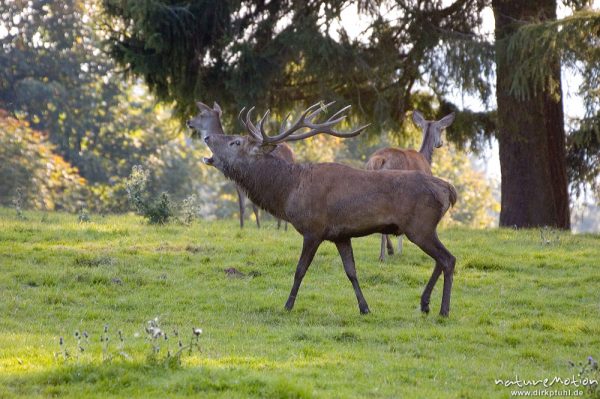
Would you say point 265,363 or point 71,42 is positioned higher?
point 71,42

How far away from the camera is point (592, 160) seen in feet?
69.7

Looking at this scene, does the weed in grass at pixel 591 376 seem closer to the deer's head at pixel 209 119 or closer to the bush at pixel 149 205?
the bush at pixel 149 205

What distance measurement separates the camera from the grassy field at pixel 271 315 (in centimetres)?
796

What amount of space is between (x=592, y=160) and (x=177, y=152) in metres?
24.6

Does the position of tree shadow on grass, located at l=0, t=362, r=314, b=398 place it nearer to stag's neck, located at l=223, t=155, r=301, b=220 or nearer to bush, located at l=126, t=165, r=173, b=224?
stag's neck, located at l=223, t=155, r=301, b=220

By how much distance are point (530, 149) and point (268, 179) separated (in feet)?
30.9

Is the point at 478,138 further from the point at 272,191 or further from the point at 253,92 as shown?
the point at 272,191

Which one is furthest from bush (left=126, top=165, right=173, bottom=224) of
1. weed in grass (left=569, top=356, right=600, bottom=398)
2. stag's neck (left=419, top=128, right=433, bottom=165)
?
weed in grass (left=569, top=356, right=600, bottom=398)

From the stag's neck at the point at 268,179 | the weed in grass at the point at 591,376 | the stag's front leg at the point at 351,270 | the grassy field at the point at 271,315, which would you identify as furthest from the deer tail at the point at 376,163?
the weed in grass at the point at 591,376

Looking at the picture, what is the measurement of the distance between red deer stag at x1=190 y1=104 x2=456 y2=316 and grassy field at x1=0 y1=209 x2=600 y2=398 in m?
0.66

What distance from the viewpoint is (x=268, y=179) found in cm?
1166

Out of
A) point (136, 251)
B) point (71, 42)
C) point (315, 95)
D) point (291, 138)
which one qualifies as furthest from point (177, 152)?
point (291, 138)

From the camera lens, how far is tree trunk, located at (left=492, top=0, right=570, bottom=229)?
19641 millimetres

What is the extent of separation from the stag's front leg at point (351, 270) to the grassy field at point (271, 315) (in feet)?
0.38
